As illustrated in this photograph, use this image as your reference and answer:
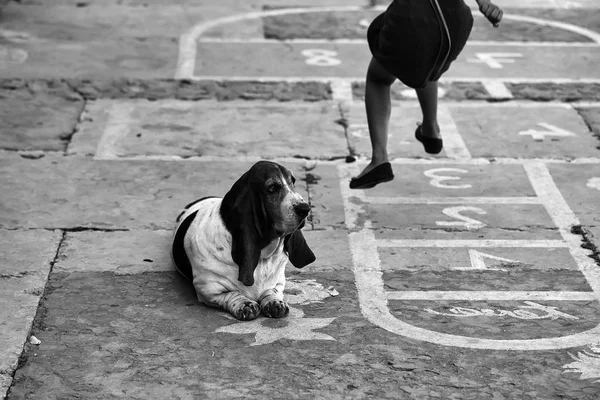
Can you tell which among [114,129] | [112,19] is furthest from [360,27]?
[114,129]

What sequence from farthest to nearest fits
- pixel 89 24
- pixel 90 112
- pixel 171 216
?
pixel 89 24, pixel 90 112, pixel 171 216

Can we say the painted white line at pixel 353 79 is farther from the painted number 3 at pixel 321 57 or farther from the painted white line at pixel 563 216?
the painted white line at pixel 563 216

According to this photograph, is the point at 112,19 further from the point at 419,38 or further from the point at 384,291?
the point at 384,291

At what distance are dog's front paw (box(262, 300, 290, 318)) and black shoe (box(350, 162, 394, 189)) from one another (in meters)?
1.61

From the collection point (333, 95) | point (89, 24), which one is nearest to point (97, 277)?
point (333, 95)

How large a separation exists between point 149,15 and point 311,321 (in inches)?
301

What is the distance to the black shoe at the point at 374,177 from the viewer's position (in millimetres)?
6664

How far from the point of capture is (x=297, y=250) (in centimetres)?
554

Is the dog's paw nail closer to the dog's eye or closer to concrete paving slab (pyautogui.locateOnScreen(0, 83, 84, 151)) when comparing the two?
the dog's eye

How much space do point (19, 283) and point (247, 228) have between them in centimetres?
138

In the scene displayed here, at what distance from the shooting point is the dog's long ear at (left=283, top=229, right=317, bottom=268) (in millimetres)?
5500

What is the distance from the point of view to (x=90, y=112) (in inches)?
343

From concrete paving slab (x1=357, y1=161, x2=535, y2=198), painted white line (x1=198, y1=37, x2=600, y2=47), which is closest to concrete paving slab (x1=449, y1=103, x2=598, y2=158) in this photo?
concrete paving slab (x1=357, y1=161, x2=535, y2=198)

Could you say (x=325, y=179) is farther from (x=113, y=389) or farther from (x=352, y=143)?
(x=113, y=389)
